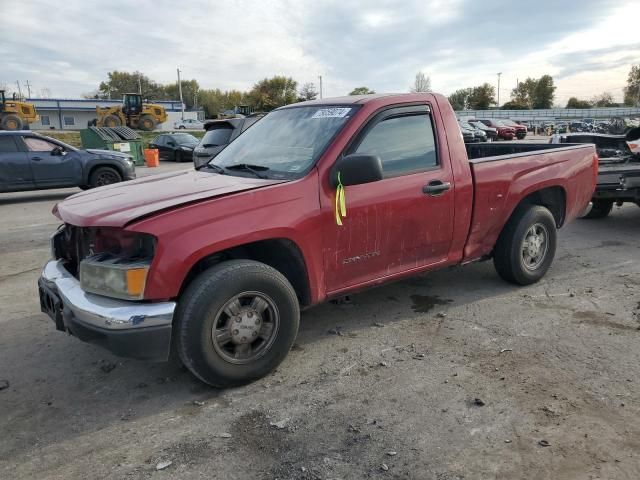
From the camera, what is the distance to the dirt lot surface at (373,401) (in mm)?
2586

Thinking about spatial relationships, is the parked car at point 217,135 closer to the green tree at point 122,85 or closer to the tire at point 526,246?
the tire at point 526,246

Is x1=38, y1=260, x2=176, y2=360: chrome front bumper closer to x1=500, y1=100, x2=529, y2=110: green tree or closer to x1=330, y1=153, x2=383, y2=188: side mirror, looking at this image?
x1=330, y1=153, x2=383, y2=188: side mirror

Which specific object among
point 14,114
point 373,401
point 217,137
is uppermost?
point 14,114

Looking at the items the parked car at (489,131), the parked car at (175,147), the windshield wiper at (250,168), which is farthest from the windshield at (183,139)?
the windshield wiper at (250,168)

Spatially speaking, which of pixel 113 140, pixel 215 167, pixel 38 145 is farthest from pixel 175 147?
pixel 215 167

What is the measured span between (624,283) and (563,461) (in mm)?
3282

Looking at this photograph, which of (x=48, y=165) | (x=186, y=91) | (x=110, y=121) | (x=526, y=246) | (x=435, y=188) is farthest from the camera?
(x=186, y=91)

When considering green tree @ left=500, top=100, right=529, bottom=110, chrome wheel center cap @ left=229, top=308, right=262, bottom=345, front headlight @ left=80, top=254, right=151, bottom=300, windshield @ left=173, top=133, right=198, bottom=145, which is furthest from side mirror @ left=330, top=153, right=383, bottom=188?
green tree @ left=500, top=100, right=529, bottom=110

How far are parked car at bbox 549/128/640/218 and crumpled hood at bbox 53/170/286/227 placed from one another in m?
5.56

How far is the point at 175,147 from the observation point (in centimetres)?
2497

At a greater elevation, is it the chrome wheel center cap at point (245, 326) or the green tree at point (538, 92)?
the green tree at point (538, 92)

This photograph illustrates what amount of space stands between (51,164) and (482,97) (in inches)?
3634

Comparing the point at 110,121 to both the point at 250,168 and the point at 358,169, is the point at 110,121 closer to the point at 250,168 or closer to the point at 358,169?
the point at 250,168

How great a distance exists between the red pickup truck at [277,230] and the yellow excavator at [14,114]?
3434 centimetres
